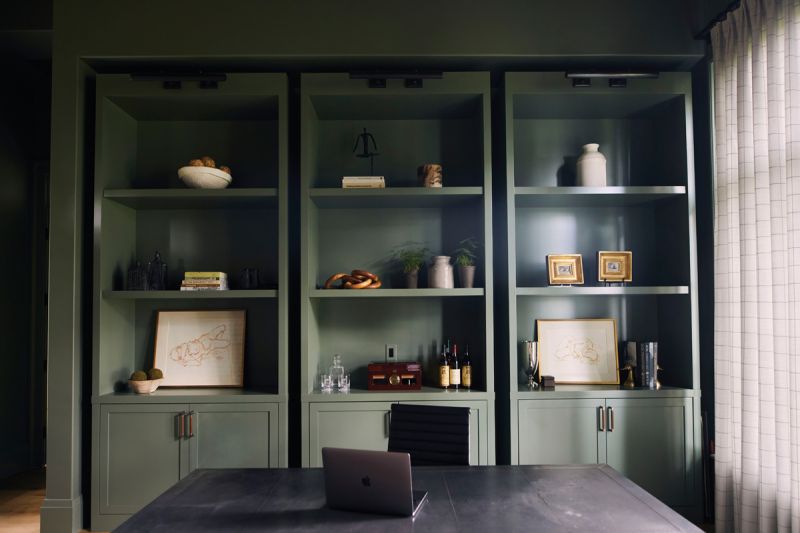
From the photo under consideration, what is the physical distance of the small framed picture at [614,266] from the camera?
355 centimetres

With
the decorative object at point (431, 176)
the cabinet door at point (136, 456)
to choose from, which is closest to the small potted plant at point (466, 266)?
the decorative object at point (431, 176)

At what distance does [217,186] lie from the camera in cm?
351

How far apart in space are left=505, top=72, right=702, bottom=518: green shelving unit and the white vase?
114mm

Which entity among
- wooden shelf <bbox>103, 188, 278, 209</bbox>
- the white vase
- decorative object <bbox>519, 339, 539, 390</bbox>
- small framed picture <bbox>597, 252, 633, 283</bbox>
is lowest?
decorative object <bbox>519, 339, 539, 390</bbox>

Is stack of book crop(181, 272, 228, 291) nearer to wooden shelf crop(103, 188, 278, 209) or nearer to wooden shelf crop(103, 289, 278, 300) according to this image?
wooden shelf crop(103, 289, 278, 300)

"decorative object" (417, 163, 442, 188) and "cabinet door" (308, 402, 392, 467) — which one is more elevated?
"decorative object" (417, 163, 442, 188)

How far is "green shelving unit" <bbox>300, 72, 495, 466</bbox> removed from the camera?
11.1 feet

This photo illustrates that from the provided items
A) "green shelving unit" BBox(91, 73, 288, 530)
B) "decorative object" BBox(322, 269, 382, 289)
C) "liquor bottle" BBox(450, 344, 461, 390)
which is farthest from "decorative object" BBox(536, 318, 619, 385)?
"green shelving unit" BBox(91, 73, 288, 530)

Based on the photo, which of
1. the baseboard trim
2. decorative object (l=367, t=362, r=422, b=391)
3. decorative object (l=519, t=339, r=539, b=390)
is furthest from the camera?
decorative object (l=519, t=339, r=539, b=390)

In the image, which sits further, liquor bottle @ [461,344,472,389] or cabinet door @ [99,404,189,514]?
liquor bottle @ [461,344,472,389]

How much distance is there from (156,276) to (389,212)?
154 centimetres

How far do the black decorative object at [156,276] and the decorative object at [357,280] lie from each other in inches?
40.8

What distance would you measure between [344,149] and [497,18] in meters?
1.27

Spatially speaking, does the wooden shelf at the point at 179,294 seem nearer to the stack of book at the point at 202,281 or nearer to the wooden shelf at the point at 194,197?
the stack of book at the point at 202,281
